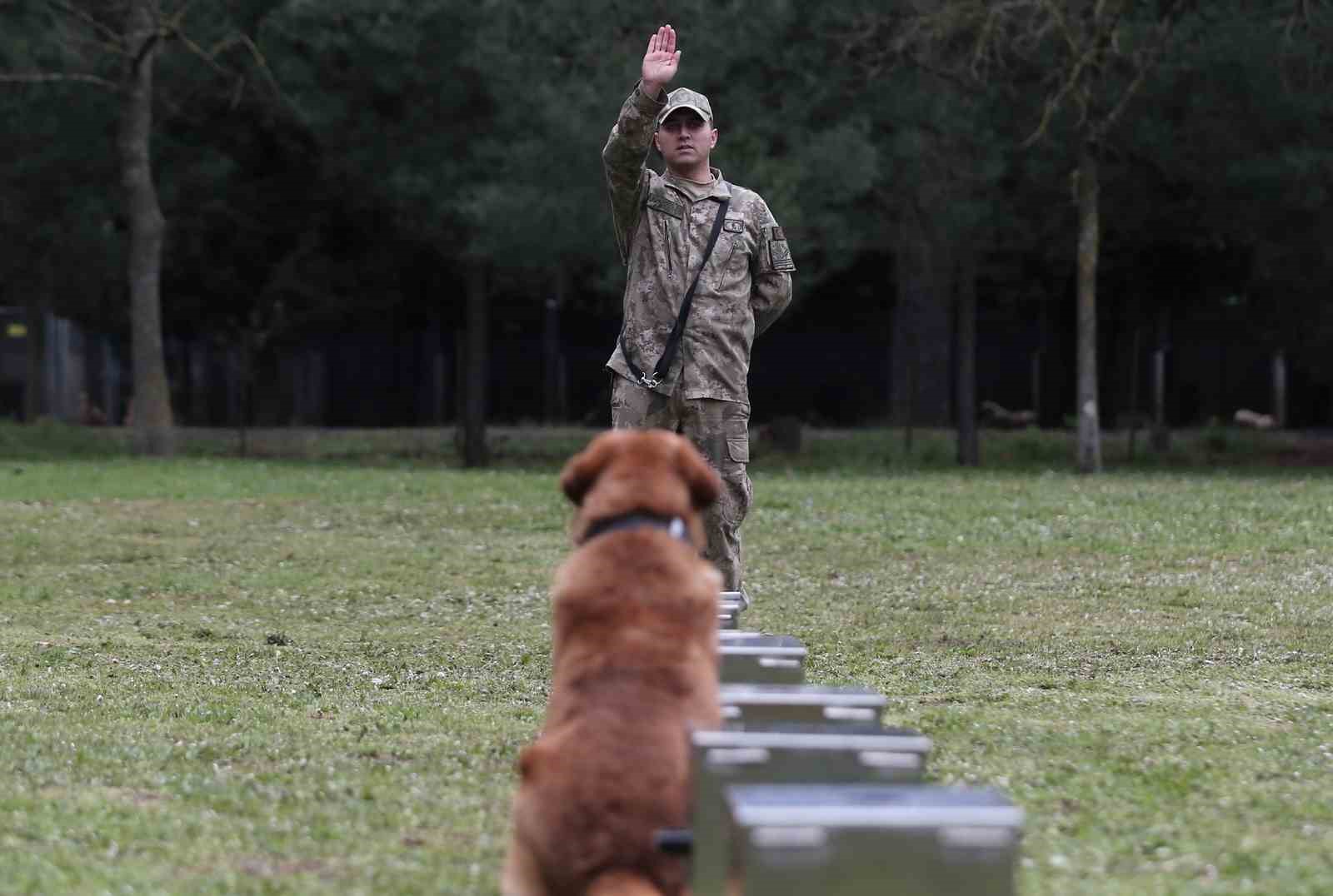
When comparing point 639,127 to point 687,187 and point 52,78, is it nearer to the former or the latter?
point 687,187

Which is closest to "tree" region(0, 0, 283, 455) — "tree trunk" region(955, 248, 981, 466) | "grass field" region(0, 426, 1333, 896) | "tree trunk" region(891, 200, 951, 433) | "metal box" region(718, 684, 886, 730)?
"grass field" region(0, 426, 1333, 896)

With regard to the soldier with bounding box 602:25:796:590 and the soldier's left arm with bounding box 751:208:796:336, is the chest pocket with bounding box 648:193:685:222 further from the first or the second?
the soldier's left arm with bounding box 751:208:796:336

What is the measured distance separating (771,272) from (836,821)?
4557 millimetres

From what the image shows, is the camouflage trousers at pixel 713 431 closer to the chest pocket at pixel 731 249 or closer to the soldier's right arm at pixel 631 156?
the chest pocket at pixel 731 249

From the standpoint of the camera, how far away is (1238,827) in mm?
5176

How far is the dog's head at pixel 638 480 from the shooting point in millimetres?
4375

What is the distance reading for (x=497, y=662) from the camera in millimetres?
9000

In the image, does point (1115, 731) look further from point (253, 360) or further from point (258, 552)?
point (253, 360)

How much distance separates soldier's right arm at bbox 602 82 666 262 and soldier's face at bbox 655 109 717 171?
104mm

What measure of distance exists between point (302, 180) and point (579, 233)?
8.68 m

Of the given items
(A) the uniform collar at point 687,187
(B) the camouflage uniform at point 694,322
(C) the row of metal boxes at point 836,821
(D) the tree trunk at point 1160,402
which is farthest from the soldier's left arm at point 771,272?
(D) the tree trunk at point 1160,402

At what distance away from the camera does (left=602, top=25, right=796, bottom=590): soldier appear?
729 centimetres

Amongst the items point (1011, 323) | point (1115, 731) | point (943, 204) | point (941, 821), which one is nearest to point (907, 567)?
point (1115, 731)

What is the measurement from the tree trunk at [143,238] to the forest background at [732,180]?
49 mm
